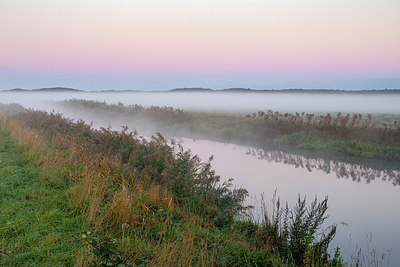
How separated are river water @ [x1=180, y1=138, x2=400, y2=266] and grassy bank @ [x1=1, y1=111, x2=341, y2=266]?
79 centimetres

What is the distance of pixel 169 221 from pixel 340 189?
663 cm

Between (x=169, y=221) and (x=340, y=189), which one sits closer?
(x=169, y=221)

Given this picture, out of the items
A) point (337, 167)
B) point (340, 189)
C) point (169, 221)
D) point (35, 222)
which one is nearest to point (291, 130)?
point (337, 167)

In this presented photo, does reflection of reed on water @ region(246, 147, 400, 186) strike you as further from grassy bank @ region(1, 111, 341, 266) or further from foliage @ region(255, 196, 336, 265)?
foliage @ region(255, 196, 336, 265)

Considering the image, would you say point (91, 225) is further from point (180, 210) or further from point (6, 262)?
point (180, 210)

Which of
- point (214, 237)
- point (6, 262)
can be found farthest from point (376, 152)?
point (6, 262)

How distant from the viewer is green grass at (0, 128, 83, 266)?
3557 millimetres

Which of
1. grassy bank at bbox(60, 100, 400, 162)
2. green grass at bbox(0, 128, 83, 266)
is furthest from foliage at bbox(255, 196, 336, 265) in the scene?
grassy bank at bbox(60, 100, 400, 162)

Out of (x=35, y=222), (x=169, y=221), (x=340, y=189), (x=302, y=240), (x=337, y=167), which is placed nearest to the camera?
(x=35, y=222)

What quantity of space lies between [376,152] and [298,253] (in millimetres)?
11146

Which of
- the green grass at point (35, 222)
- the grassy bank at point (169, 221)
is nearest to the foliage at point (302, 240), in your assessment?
the grassy bank at point (169, 221)

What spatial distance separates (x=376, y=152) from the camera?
13.3 metres

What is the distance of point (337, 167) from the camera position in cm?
1184

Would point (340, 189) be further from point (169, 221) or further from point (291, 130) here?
point (291, 130)
